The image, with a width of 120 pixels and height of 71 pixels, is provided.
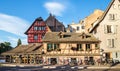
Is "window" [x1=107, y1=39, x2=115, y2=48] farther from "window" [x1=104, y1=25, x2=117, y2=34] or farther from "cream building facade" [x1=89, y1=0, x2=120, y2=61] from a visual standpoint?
"window" [x1=104, y1=25, x2=117, y2=34]

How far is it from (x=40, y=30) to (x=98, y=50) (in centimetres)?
2403

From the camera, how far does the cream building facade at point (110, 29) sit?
49156mm

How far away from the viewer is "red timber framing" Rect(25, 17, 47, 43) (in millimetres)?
67812

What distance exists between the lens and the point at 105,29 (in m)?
49.8

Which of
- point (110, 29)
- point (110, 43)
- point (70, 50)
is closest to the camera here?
point (70, 50)

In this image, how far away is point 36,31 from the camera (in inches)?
2685

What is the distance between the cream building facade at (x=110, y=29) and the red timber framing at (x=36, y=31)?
2221cm

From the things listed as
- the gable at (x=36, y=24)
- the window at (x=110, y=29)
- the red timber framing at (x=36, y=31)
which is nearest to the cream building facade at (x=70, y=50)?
the window at (x=110, y=29)

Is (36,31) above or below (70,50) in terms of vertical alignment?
Answer: above

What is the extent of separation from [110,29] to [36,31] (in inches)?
980

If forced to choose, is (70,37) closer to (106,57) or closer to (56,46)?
(56,46)

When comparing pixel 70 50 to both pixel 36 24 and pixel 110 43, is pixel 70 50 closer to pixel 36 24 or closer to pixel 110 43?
pixel 110 43

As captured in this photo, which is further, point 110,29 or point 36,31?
point 36,31

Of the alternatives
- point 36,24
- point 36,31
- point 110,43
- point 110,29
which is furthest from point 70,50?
point 36,24
